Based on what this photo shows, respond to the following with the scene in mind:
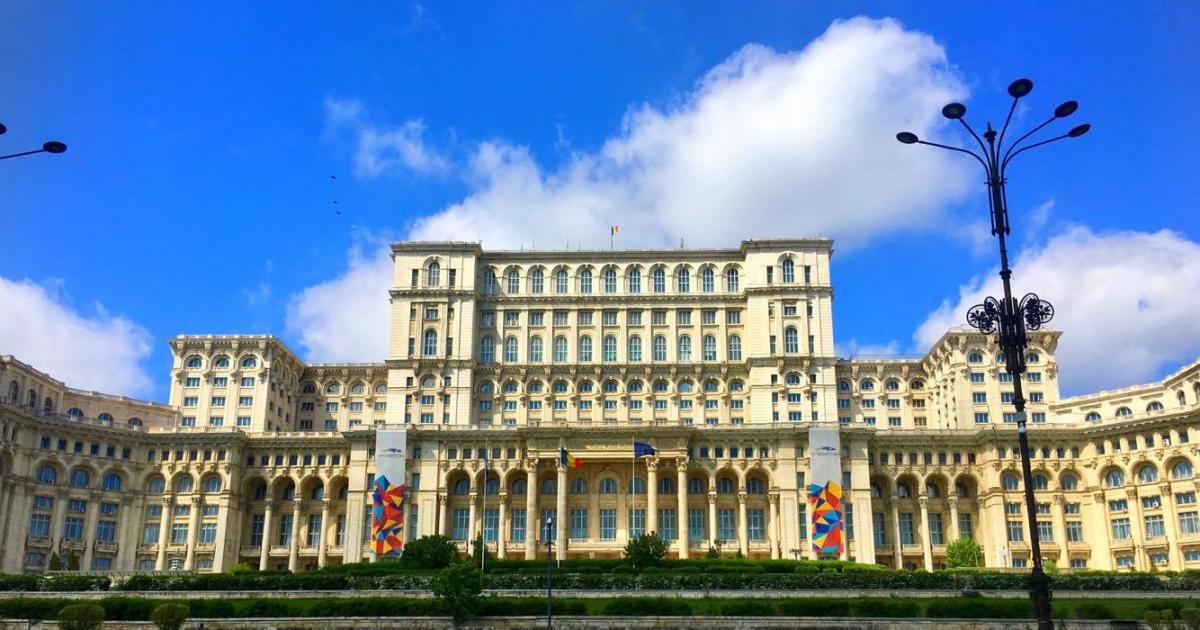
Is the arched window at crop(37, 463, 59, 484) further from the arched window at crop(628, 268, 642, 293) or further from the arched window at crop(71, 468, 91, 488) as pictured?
the arched window at crop(628, 268, 642, 293)

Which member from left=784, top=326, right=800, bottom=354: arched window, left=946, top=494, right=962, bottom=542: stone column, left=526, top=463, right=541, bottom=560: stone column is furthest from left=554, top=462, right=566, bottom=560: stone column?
left=946, top=494, right=962, bottom=542: stone column

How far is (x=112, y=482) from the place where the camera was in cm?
13012

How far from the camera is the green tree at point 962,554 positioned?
392ft

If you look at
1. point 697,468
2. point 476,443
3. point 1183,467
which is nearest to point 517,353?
point 476,443

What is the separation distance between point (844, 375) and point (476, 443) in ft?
188

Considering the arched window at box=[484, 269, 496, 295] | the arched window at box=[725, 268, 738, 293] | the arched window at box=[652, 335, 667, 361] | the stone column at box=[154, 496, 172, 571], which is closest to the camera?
the stone column at box=[154, 496, 172, 571]

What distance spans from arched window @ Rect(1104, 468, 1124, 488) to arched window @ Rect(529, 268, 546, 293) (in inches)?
3019

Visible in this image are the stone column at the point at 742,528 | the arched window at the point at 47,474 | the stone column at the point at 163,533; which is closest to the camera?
the arched window at the point at 47,474

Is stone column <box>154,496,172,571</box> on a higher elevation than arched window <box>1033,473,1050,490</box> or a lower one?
lower

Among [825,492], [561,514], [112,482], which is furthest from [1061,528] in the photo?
[112,482]

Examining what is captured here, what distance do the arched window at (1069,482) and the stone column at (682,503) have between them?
47.8m

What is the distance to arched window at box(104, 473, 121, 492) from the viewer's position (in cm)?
12950

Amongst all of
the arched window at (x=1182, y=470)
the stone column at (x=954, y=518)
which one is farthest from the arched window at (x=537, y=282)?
the arched window at (x=1182, y=470)

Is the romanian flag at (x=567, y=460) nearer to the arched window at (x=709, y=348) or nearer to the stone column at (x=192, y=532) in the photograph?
the arched window at (x=709, y=348)
